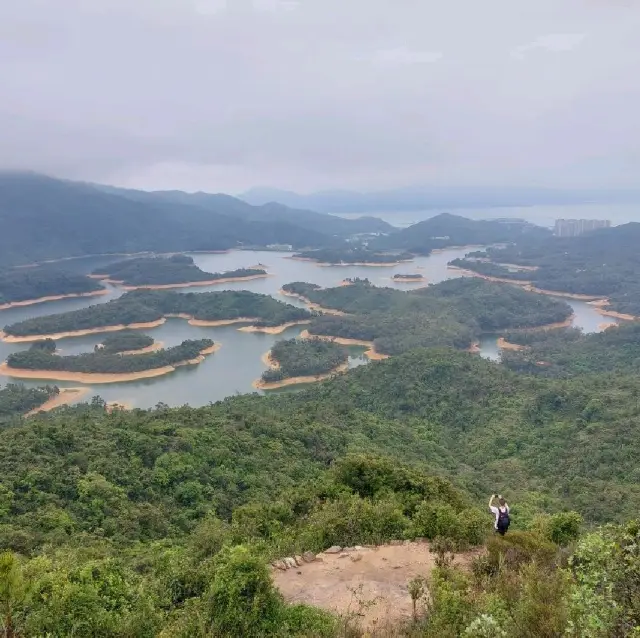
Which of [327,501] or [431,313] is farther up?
[327,501]

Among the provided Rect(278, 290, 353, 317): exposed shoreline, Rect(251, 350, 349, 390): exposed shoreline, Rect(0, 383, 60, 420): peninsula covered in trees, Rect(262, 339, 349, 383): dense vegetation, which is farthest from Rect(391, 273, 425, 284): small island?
Rect(0, 383, 60, 420): peninsula covered in trees

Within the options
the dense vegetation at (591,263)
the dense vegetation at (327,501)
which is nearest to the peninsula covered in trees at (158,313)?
the dense vegetation at (327,501)

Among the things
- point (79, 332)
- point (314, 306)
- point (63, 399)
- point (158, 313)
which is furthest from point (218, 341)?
point (63, 399)

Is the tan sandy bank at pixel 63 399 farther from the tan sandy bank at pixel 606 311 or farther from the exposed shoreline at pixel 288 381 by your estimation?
the tan sandy bank at pixel 606 311

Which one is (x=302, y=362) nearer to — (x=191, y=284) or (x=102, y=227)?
(x=191, y=284)

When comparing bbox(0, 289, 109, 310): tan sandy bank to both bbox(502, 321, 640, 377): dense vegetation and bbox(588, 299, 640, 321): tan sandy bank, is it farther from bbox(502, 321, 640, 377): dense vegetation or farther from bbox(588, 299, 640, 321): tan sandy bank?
bbox(588, 299, 640, 321): tan sandy bank
